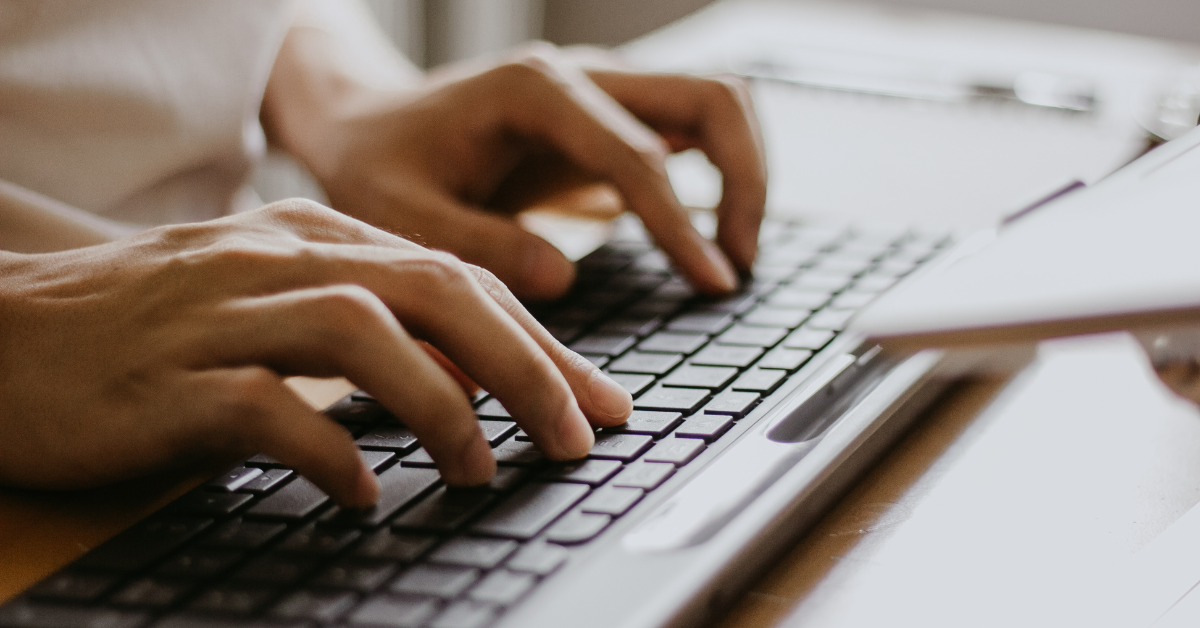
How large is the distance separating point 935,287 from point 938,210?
1.57ft

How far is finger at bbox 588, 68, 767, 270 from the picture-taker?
633mm

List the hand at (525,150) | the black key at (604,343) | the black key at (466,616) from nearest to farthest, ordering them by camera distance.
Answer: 1. the black key at (466,616)
2. the black key at (604,343)
3. the hand at (525,150)

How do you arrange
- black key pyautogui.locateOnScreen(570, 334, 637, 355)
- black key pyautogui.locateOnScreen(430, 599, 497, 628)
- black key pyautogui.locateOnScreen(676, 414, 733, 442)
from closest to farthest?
1. black key pyautogui.locateOnScreen(430, 599, 497, 628)
2. black key pyautogui.locateOnScreen(676, 414, 733, 442)
3. black key pyautogui.locateOnScreen(570, 334, 637, 355)

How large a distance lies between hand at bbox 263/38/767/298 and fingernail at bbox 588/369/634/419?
0.17 meters

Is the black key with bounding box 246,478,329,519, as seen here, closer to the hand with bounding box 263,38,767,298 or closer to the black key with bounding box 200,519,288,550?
the black key with bounding box 200,519,288,550

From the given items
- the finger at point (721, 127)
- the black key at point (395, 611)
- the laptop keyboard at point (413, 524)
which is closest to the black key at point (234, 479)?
the laptop keyboard at point (413, 524)

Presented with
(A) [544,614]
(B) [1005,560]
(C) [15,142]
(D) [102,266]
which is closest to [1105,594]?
(B) [1005,560]

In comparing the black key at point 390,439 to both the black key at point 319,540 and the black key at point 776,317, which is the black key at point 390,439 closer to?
the black key at point 319,540

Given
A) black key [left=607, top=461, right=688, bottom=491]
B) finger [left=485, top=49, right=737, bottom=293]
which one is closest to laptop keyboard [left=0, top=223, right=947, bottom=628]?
black key [left=607, top=461, right=688, bottom=491]

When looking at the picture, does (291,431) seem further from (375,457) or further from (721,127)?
(721,127)

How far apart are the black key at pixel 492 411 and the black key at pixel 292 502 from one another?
79 mm

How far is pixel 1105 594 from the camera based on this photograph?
341 millimetres

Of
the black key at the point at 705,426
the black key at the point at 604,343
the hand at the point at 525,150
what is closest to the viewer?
the black key at the point at 705,426

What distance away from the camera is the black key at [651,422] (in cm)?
40
